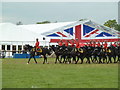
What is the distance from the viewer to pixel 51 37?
46.2 m

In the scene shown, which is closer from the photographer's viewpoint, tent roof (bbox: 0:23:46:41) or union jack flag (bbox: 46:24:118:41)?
tent roof (bbox: 0:23:46:41)

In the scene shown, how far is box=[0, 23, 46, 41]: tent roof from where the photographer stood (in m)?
41.5

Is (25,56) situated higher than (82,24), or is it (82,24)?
(82,24)

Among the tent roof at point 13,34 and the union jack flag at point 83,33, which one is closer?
the tent roof at point 13,34

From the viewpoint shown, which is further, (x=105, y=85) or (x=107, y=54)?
(x=107, y=54)

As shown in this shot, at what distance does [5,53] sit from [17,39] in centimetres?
240

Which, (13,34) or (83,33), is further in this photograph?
(83,33)

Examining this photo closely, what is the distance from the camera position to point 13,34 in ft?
139

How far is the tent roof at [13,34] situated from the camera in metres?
41.5

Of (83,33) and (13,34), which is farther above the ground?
(83,33)

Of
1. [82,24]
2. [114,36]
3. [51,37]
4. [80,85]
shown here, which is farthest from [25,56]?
[80,85]

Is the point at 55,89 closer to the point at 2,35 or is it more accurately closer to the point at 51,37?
the point at 2,35

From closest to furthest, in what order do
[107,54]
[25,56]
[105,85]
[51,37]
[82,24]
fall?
[105,85] < [107,54] < [25,56] < [51,37] < [82,24]

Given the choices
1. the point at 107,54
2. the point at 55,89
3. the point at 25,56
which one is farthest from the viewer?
the point at 25,56
